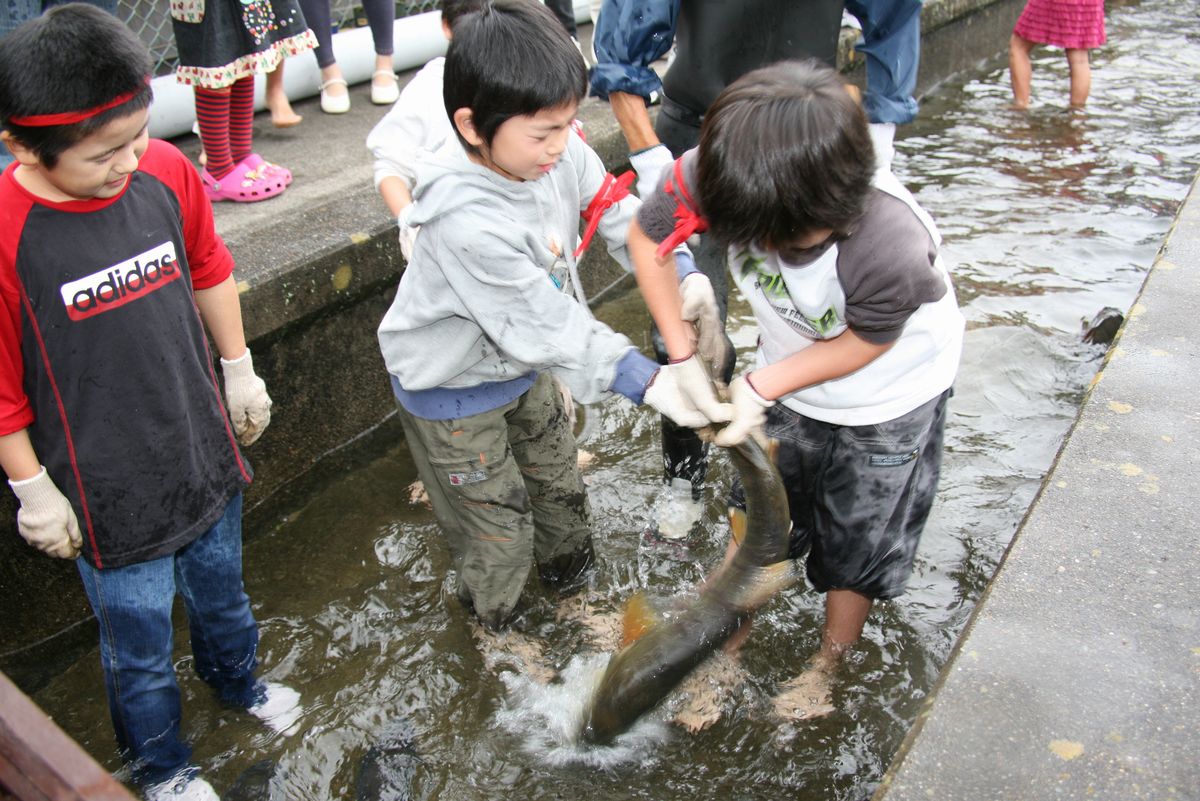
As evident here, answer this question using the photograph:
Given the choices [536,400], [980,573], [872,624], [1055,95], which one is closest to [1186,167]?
[1055,95]

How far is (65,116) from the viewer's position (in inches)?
72.4

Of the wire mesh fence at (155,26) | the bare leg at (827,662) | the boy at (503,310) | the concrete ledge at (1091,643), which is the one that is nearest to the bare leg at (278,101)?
the wire mesh fence at (155,26)

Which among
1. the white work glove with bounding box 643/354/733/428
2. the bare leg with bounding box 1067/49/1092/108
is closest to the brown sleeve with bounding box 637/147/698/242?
the white work glove with bounding box 643/354/733/428

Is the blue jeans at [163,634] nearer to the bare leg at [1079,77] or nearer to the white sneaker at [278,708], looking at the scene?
the white sneaker at [278,708]

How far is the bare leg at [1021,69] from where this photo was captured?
7.54 meters

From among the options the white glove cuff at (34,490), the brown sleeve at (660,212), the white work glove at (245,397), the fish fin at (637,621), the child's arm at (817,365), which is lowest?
the fish fin at (637,621)

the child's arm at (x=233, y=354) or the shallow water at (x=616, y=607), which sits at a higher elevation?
the child's arm at (x=233, y=354)

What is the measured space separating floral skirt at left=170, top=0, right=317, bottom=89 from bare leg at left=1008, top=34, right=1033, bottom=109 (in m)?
5.93

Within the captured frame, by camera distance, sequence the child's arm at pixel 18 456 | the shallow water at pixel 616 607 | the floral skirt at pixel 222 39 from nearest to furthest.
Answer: the child's arm at pixel 18 456 → the shallow water at pixel 616 607 → the floral skirt at pixel 222 39

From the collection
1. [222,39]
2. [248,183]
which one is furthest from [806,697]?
[222,39]

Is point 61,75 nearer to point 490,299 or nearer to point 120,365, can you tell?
point 120,365

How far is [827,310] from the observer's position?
2.14 m

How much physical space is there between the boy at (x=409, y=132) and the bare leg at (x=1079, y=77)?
6.01 meters

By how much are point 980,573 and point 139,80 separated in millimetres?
2845
